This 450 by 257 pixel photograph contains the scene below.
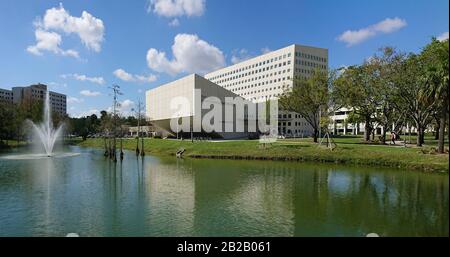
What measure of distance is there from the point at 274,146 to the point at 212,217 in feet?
126

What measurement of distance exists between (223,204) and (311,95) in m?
42.1

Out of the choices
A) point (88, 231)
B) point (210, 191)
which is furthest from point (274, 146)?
point (88, 231)

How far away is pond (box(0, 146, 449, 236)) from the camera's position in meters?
15.1

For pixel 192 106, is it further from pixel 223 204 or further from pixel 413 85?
pixel 223 204

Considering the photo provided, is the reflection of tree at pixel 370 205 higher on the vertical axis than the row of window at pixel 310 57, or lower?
lower

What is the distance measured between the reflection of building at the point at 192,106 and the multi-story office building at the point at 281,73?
40.4 metres

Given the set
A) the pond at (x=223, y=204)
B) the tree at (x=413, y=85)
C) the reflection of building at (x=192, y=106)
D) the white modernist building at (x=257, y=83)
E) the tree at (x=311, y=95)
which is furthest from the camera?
the white modernist building at (x=257, y=83)

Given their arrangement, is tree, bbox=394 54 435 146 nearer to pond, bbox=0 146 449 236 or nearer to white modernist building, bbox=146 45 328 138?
pond, bbox=0 146 449 236

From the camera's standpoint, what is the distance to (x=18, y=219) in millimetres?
16984

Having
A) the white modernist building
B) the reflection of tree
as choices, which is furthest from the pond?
the white modernist building

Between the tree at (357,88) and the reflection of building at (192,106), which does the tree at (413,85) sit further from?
the reflection of building at (192,106)

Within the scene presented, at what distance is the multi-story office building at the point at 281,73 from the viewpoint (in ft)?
448

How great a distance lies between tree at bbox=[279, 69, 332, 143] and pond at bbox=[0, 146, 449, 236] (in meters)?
25.8

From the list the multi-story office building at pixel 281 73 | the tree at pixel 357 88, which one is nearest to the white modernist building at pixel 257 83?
the multi-story office building at pixel 281 73
